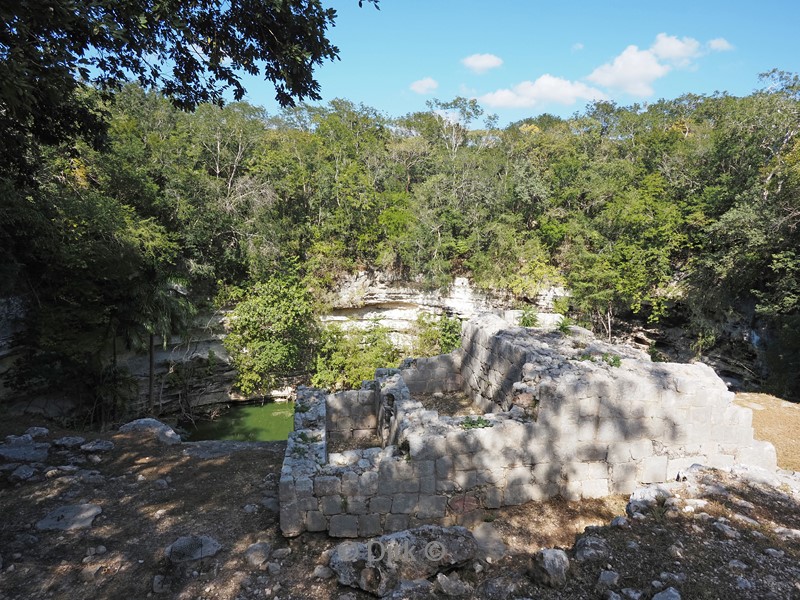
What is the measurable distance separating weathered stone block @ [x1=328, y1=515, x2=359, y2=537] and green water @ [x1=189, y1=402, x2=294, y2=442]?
29.0 ft

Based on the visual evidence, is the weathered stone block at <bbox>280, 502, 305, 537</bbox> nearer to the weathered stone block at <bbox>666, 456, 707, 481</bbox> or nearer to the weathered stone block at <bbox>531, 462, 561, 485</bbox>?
the weathered stone block at <bbox>531, 462, 561, 485</bbox>

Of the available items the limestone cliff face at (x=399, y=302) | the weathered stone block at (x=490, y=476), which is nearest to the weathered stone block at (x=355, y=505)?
the weathered stone block at (x=490, y=476)

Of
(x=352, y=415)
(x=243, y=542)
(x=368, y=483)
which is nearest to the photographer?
(x=243, y=542)

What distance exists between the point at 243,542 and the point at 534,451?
3839 millimetres

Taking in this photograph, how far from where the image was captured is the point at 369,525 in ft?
17.7

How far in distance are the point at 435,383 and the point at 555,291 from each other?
30.3 ft

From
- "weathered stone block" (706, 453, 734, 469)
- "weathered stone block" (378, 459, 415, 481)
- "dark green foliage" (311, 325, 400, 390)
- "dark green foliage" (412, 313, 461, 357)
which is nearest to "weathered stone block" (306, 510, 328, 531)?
"weathered stone block" (378, 459, 415, 481)

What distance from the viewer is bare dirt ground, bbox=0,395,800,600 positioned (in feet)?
12.2

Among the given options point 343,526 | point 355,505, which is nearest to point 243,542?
point 343,526

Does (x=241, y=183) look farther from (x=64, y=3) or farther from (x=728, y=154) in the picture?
(x=728, y=154)

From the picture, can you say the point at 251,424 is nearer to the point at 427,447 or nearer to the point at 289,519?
the point at 289,519

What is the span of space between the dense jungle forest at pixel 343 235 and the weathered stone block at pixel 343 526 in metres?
8.92

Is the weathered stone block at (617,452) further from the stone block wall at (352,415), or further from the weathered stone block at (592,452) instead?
the stone block wall at (352,415)

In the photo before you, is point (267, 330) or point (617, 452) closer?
point (617, 452)
